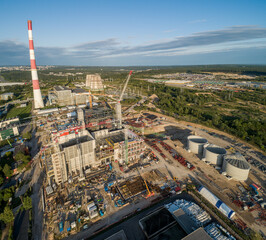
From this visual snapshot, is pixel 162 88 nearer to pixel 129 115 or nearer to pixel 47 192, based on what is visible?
pixel 129 115

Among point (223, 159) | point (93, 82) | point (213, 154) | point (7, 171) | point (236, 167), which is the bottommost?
point (7, 171)

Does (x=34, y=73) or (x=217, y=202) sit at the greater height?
(x=34, y=73)

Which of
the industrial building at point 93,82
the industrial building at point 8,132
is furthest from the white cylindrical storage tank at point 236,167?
the industrial building at point 93,82

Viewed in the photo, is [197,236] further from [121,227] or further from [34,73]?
[34,73]

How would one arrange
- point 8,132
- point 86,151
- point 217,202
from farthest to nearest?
point 8,132
point 86,151
point 217,202

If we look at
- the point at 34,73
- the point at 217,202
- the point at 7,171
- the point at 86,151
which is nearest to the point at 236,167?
the point at 217,202

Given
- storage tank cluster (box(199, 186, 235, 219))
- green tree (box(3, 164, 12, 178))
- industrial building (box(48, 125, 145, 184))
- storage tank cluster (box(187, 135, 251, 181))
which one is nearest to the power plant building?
industrial building (box(48, 125, 145, 184))
